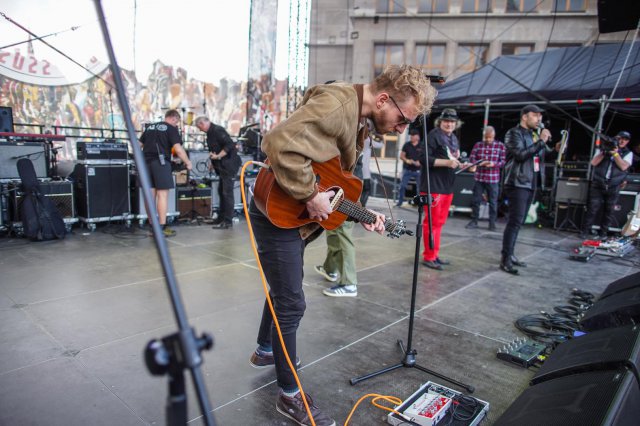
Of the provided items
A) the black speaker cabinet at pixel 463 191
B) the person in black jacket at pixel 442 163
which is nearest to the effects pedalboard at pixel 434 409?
the person in black jacket at pixel 442 163

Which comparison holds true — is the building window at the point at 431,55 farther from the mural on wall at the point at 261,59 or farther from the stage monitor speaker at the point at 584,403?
the stage monitor speaker at the point at 584,403

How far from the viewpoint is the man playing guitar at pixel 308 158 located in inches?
69.5

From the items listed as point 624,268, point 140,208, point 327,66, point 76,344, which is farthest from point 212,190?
point 327,66

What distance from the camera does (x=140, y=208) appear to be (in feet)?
23.6

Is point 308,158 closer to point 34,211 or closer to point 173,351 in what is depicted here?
point 173,351

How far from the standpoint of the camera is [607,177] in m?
7.66

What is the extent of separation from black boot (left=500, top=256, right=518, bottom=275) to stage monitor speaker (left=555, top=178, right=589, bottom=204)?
14.0 feet

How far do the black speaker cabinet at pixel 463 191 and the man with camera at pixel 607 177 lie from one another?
2.42 meters

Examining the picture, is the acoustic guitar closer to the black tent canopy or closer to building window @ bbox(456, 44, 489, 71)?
the black tent canopy

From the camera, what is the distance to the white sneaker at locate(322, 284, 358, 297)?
4.02m

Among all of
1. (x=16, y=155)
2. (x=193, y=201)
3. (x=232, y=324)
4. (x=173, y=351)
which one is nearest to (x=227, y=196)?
(x=193, y=201)

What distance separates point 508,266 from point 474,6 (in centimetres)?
2039

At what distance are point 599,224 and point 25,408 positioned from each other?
9.32 m

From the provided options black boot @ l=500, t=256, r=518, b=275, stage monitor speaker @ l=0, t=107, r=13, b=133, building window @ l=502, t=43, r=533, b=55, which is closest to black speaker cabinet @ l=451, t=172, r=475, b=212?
black boot @ l=500, t=256, r=518, b=275
